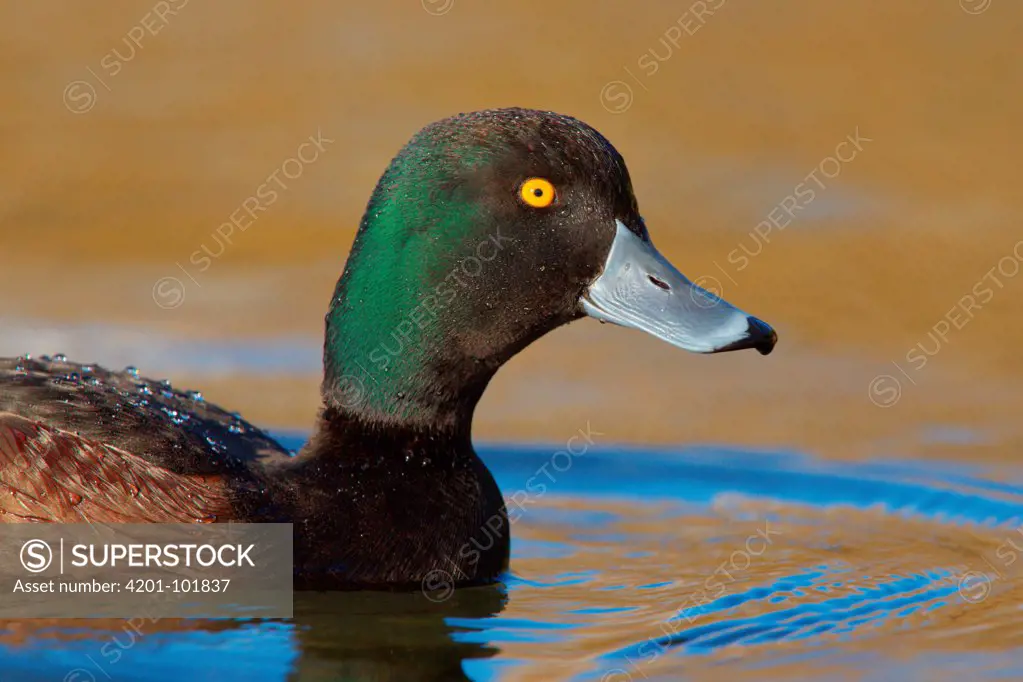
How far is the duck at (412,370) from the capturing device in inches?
262

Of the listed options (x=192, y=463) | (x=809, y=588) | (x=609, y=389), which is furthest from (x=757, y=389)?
(x=192, y=463)

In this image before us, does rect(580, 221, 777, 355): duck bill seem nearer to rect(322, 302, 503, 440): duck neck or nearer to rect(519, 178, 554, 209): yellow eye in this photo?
rect(519, 178, 554, 209): yellow eye

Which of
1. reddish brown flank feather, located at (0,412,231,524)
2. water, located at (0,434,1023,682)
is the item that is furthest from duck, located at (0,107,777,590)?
water, located at (0,434,1023,682)

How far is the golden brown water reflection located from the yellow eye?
152 cm

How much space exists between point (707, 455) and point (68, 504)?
3523 millimetres

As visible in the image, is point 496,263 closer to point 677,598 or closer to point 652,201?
point 677,598

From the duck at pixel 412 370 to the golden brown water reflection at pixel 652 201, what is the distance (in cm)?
64

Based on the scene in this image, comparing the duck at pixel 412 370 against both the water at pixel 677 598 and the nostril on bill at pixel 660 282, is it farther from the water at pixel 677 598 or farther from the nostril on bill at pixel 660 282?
the water at pixel 677 598

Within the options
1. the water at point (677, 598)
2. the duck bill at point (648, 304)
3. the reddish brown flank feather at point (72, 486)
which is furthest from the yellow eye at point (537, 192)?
the reddish brown flank feather at point (72, 486)

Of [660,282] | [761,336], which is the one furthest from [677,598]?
[660,282]

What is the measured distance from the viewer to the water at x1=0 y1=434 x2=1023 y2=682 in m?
6.40

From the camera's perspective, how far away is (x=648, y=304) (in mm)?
6977

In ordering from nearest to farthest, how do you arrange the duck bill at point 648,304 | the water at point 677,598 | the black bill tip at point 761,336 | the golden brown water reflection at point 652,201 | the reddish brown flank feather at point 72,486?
the water at point 677,598 < the reddish brown flank feather at point 72,486 < the black bill tip at point 761,336 < the duck bill at point 648,304 < the golden brown water reflection at point 652,201

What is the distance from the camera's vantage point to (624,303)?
696 centimetres
